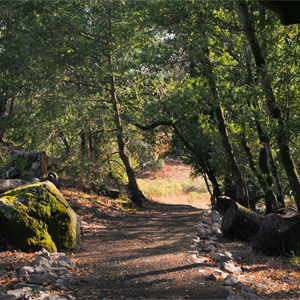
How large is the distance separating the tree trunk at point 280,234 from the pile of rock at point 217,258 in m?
1.03

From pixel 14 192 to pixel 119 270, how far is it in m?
2.81

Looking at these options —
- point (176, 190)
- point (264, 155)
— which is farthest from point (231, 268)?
point (176, 190)

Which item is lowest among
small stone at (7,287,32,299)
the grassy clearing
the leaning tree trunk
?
the grassy clearing

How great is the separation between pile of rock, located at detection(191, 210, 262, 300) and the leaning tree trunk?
547 cm

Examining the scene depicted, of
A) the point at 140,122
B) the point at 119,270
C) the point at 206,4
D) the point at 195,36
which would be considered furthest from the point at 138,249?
the point at 140,122

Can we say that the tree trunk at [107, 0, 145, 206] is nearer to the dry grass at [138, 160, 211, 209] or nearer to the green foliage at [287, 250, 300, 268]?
the dry grass at [138, 160, 211, 209]

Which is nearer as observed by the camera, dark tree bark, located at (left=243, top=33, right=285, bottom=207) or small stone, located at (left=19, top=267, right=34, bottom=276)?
small stone, located at (left=19, top=267, right=34, bottom=276)

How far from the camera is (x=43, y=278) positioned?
4.48m

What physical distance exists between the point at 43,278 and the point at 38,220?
192 cm

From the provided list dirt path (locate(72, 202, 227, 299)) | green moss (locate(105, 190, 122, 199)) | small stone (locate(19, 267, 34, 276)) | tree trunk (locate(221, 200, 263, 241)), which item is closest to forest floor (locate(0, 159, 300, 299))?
dirt path (locate(72, 202, 227, 299))

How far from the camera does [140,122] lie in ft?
49.2

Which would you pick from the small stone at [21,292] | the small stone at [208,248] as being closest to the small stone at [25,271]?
the small stone at [21,292]

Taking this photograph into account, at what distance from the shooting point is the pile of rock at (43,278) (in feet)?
12.7

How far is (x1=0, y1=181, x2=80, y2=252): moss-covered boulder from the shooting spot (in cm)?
600
